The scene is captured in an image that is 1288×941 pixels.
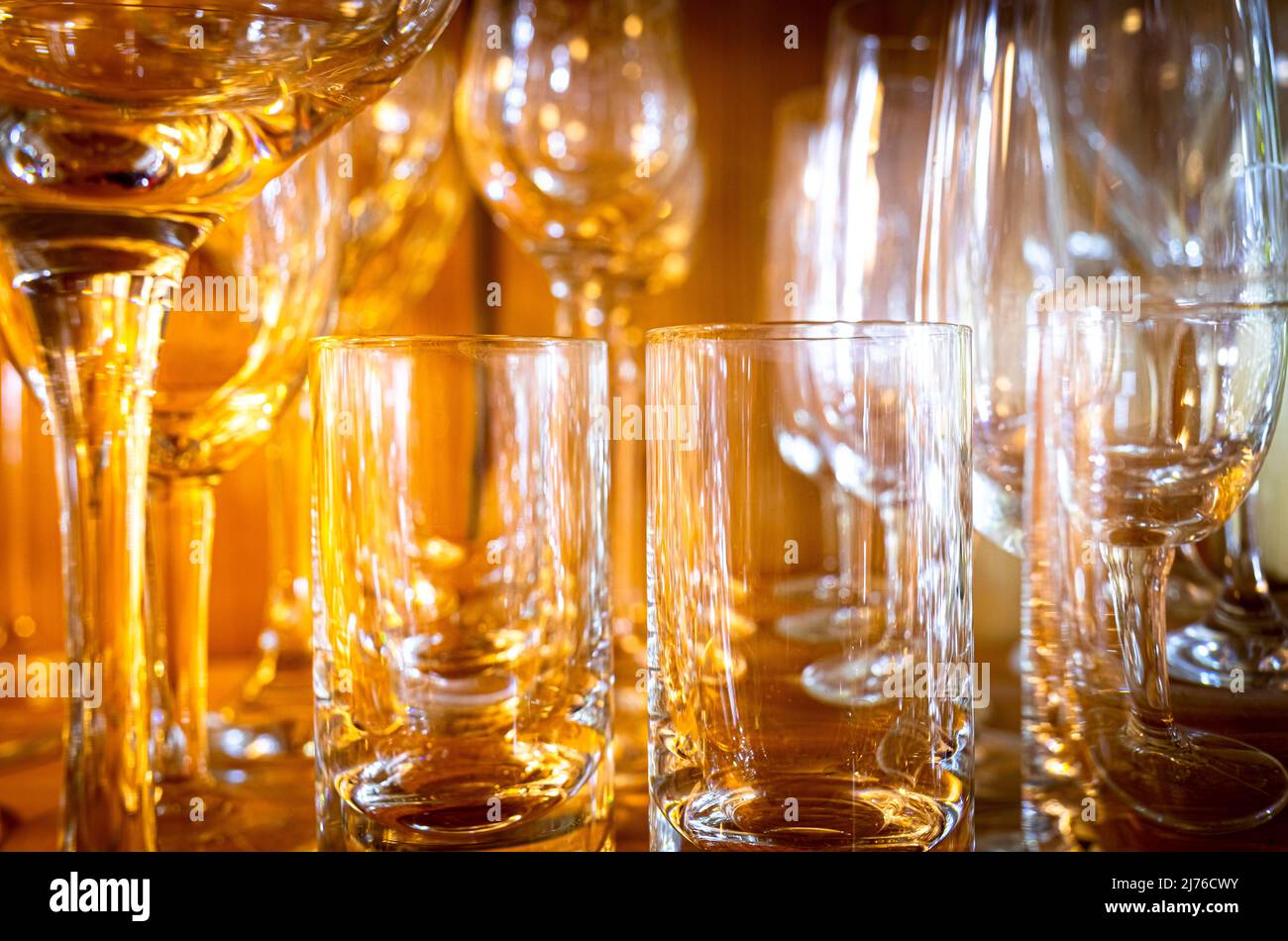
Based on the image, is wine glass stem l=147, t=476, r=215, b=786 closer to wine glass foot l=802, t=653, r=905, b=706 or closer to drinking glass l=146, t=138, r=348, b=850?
drinking glass l=146, t=138, r=348, b=850

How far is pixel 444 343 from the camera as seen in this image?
0.31 meters

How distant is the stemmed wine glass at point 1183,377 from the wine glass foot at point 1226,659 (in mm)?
36

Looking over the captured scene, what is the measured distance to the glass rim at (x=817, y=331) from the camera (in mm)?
285

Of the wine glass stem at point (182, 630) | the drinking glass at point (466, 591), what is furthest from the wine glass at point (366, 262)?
the drinking glass at point (466, 591)

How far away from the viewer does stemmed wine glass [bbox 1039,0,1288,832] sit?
0.32 metres

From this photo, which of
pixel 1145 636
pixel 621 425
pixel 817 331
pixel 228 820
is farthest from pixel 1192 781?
pixel 621 425

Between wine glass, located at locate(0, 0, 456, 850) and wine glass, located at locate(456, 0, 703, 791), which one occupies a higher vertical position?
wine glass, located at locate(456, 0, 703, 791)

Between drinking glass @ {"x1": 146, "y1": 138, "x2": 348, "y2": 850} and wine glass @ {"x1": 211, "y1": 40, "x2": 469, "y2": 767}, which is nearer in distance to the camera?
drinking glass @ {"x1": 146, "y1": 138, "x2": 348, "y2": 850}

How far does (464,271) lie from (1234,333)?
27.6 inches

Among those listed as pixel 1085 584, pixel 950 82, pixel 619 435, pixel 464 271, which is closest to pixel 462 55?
pixel 464 271

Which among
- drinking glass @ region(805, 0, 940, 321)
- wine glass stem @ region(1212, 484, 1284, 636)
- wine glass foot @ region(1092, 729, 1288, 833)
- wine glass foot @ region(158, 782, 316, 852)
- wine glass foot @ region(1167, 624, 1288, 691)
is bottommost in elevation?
wine glass foot @ region(158, 782, 316, 852)

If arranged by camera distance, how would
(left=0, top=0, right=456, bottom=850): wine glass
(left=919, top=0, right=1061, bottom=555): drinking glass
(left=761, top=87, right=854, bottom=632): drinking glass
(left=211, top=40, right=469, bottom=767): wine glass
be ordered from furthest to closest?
(left=761, top=87, right=854, bottom=632): drinking glass, (left=211, top=40, right=469, bottom=767): wine glass, (left=919, top=0, right=1061, bottom=555): drinking glass, (left=0, top=0, right=456, bottom=850): wine glass

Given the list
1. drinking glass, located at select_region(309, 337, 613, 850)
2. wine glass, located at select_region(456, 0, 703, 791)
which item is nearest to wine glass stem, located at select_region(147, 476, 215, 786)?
drinking glass, located at select_region(309, 337, 613, 850)
